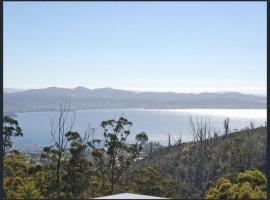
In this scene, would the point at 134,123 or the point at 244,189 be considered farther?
the point at 134,123

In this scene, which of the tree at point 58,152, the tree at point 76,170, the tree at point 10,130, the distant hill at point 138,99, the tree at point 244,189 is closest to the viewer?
the tree at point 244,189

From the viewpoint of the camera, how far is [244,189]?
7098mm

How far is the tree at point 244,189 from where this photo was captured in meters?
6.93

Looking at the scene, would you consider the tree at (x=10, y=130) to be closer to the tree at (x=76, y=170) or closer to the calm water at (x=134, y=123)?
the tree at (x=76, y=170)

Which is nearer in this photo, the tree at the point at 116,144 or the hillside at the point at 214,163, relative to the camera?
the tree at the point at 116,144

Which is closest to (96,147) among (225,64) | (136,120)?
(225,64)

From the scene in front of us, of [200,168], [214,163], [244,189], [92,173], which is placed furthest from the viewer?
[214,163]

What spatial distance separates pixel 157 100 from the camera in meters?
124

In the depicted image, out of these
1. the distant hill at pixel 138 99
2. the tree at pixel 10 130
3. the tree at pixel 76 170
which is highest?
the distant hill at pixel 138 99

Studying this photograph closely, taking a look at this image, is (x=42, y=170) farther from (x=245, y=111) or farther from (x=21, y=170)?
(x=245, y=111)

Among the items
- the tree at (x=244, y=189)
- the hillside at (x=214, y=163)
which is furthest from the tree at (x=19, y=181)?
the hillside at (x=214, y=163)

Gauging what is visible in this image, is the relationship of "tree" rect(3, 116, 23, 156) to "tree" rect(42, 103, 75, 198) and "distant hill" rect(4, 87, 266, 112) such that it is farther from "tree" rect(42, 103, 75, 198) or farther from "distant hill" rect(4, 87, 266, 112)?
"distant hill" rect(4, 87, 266, 112)

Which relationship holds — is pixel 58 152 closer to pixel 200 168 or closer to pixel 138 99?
pixel 200 168

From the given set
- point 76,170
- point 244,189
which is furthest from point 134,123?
point 244,189
